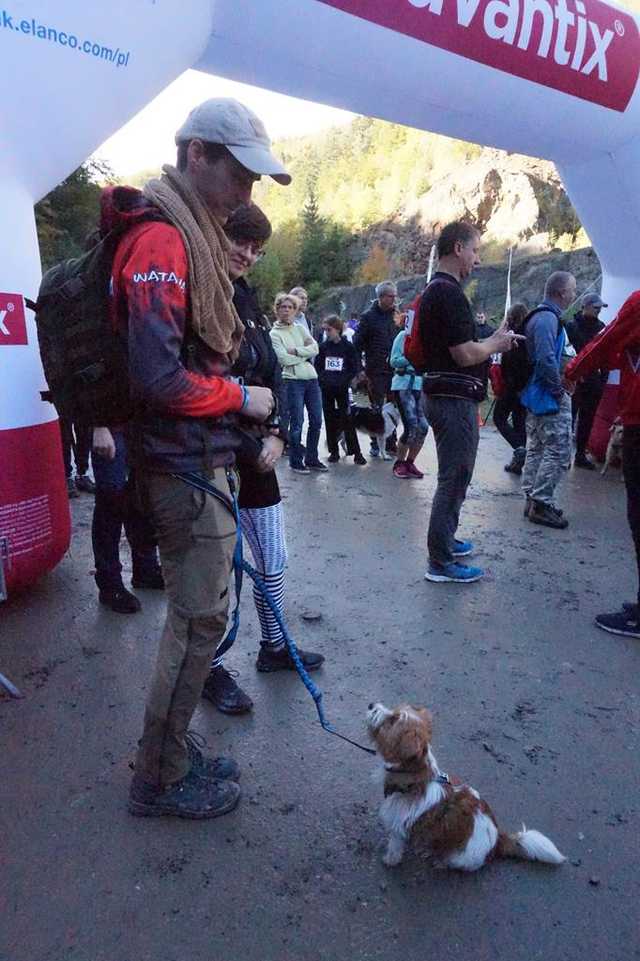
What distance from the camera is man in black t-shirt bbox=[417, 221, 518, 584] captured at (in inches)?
146

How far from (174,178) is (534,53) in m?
4.14

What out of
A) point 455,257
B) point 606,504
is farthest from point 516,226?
point 455,257

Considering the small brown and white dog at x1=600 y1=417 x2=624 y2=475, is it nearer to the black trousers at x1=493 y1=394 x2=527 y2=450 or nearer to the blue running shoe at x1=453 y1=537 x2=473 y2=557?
the black trousers at x1=493 y1=394 x2=527 y2=450

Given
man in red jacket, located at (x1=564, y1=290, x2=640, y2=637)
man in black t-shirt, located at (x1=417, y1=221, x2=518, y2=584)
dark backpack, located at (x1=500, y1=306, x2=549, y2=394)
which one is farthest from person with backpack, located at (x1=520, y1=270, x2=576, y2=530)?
man in red jacket, located at (x1=564, y1=290, x2=640, y2=637)

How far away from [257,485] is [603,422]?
19.6 ft

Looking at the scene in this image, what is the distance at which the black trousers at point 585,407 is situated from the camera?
23.9 feet

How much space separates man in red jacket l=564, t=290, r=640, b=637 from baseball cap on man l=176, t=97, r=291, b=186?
2285 mm

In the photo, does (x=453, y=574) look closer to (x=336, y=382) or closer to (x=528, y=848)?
(x=528, y=848)

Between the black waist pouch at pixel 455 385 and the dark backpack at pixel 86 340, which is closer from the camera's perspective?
the dark backpack at pixel 86 340

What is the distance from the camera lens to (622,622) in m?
3.48

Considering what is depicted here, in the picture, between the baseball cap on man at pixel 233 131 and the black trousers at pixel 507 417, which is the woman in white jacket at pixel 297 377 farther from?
the baseball cap on man at pixel 233 131

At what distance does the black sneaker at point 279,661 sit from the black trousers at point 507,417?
462 cm

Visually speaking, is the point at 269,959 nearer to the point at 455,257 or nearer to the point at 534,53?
the point at 455,257

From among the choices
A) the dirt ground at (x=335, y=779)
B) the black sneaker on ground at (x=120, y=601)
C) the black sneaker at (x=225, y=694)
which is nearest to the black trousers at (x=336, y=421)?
the dirt ground at (x=335, y=779)
